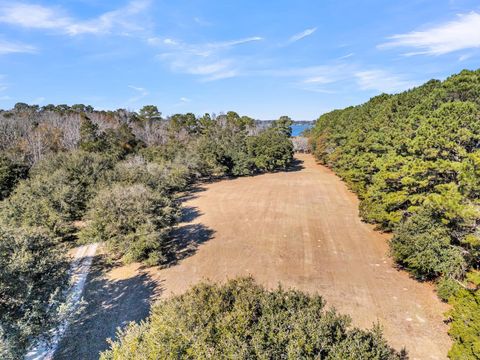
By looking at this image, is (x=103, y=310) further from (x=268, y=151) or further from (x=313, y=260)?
(x=268, y=151)

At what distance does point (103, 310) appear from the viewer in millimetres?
12906

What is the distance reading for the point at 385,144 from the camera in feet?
78.2

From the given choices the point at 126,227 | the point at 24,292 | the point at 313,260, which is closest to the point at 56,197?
the point at 126,227

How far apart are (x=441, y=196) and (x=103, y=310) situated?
58.3 ft

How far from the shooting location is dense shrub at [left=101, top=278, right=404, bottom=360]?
572 cm

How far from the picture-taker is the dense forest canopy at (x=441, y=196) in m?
12.3

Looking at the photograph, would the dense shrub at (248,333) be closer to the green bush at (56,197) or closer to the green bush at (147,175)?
the green bush at (56,197)

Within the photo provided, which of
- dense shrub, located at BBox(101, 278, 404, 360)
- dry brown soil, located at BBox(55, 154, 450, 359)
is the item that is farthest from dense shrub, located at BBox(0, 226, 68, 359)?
dry brown soil, located at BBox(55, 154, 450, 359)

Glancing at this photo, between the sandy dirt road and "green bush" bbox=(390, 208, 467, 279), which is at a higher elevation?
"green bush" bbox=(390, 208, 467, 279)

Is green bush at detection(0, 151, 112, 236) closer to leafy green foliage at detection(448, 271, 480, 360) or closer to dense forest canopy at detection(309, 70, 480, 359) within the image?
dense forest canopy at detection(309, 70, 480, 359)

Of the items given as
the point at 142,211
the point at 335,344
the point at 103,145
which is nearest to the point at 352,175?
the point at 142,211

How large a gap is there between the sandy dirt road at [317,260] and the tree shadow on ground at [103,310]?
1252 mm

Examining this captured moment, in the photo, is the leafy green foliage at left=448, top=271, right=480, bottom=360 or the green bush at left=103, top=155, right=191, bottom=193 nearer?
the leafy green foliage at left=448, top=271, right=480, bottom=360

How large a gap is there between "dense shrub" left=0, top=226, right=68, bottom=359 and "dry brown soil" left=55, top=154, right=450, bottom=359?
3.88 m
